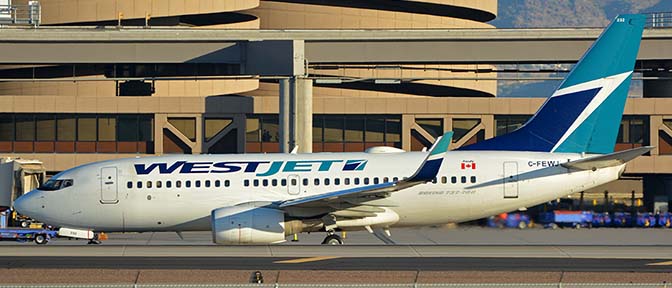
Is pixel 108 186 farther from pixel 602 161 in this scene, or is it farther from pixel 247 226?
pixel 602 161

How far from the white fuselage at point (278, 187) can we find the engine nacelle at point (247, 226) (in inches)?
62.5

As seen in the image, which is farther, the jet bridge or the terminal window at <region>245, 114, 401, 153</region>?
the terminal window at <region>245, 114, 401, 153</region>

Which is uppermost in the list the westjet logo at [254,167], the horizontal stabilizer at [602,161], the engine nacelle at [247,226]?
the horizontal stabilizer at [602,161]

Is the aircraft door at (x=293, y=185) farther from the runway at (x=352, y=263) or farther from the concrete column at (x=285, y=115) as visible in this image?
the concrete column at (x=285, y=115)

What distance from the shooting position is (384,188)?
38.3 meters

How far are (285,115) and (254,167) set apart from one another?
824 inches

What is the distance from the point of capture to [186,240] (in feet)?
149

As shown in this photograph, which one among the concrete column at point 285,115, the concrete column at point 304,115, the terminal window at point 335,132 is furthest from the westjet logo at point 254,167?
the terminal window at point 335,132

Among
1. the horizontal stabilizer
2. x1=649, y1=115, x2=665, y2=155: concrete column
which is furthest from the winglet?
x1=649, y1=115, x2=665, y2=155: concrete column

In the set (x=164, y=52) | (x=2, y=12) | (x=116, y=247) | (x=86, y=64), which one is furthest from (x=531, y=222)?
(x=2, y=12)

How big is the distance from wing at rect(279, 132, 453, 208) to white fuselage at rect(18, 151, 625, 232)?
3.19ft

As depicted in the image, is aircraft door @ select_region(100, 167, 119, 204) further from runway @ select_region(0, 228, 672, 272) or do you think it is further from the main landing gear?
the main landing gear

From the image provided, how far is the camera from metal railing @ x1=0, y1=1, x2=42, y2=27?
67625 mm

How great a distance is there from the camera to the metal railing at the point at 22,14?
6762 centimetres
